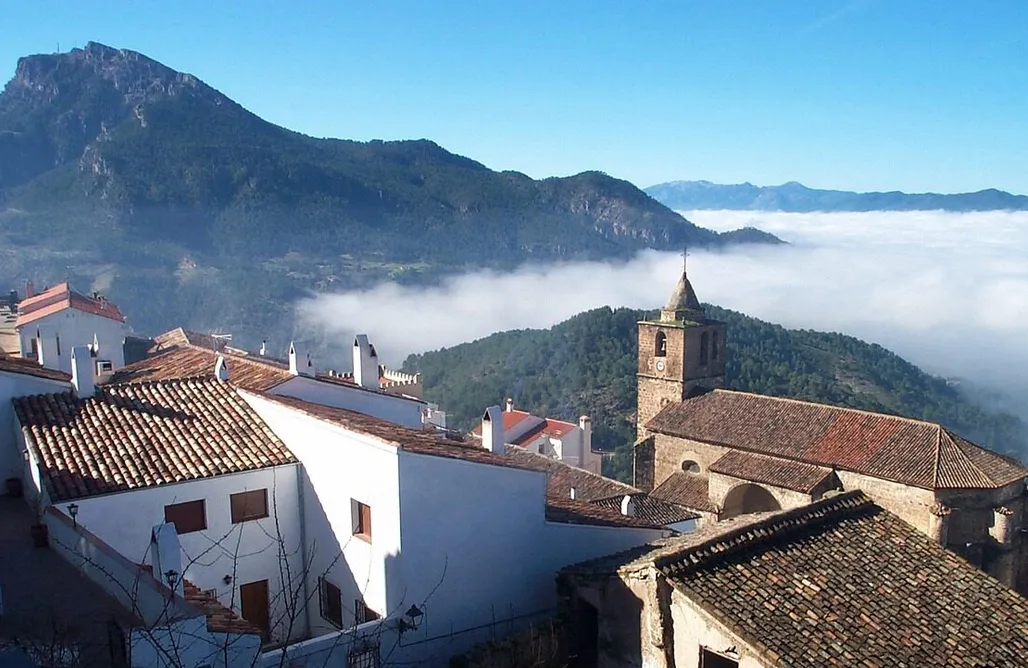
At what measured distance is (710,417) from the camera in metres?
31.0

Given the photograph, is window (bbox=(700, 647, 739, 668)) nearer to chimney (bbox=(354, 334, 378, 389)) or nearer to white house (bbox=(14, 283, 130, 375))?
chimney (bbox=(354, 334, 378, 389))

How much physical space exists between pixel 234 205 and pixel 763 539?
143133 mm

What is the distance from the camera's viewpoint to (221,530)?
13.6 meters

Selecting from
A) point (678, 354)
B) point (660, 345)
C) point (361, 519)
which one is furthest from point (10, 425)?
point (660, 345)

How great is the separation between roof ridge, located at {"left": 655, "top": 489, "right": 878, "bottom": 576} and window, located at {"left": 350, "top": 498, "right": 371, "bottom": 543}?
4670 millimetres

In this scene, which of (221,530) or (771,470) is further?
(771,470)

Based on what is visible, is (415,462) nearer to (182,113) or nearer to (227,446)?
(227,446)

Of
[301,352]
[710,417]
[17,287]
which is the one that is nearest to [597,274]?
[17,287]

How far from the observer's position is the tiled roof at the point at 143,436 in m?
12.9

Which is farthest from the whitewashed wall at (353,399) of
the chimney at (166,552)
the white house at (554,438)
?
the white house at (554,438)

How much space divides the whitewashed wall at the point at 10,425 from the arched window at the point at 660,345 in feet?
82.1

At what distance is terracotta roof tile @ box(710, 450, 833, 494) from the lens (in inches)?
1011

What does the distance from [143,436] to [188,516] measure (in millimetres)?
1817

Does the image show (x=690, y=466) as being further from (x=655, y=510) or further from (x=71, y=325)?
(x=71, y=325)
